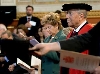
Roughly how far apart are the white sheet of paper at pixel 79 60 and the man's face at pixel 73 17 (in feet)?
4.25

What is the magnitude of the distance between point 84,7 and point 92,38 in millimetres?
1113

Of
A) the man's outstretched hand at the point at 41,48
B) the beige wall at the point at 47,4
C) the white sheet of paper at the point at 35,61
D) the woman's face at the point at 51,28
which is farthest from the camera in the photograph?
the beige wall at the point at 47,4

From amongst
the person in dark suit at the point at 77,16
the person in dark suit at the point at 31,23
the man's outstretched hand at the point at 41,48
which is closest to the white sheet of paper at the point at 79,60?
the man's outstretched hand at the point at 41,48

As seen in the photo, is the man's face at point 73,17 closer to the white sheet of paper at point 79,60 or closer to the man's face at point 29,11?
the white sheet of paper at point 79,60

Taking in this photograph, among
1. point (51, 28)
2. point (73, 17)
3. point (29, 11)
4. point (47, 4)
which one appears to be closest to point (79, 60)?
point (73, 17)

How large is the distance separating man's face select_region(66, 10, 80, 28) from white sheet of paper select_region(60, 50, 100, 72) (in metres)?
1.30

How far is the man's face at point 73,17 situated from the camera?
11.3 feet

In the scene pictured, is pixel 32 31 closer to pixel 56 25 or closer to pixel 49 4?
pixel 49 4

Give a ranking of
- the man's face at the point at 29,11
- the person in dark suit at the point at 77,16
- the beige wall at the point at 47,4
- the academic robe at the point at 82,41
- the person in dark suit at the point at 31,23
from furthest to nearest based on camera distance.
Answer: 1. the beige wall at the point at 47,4
2. the man's face at the point at 29,11
3. the person in dark suit at the point at 31,23
4. the person in dark suit at the point at 77,16
5. the academic robe at the point at 82,41

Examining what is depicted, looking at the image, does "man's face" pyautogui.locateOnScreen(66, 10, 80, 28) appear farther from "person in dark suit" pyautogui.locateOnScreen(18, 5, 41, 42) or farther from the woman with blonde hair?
"person in dark suit" pyautogui.locateOnScreen(18, 5, 41, 42)

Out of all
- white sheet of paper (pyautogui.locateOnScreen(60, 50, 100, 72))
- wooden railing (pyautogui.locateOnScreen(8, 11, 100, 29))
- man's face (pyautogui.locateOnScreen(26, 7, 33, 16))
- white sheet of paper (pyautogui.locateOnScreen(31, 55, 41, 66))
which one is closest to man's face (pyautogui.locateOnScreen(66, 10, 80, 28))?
white sheet of paper (pyautogui.locateOnScreen(31, 55, 41, 66))

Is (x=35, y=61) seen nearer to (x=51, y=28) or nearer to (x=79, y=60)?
(x=51, y=28)

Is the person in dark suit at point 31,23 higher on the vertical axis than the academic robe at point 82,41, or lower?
lower

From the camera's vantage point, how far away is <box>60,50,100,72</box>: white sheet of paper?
2135 mm
